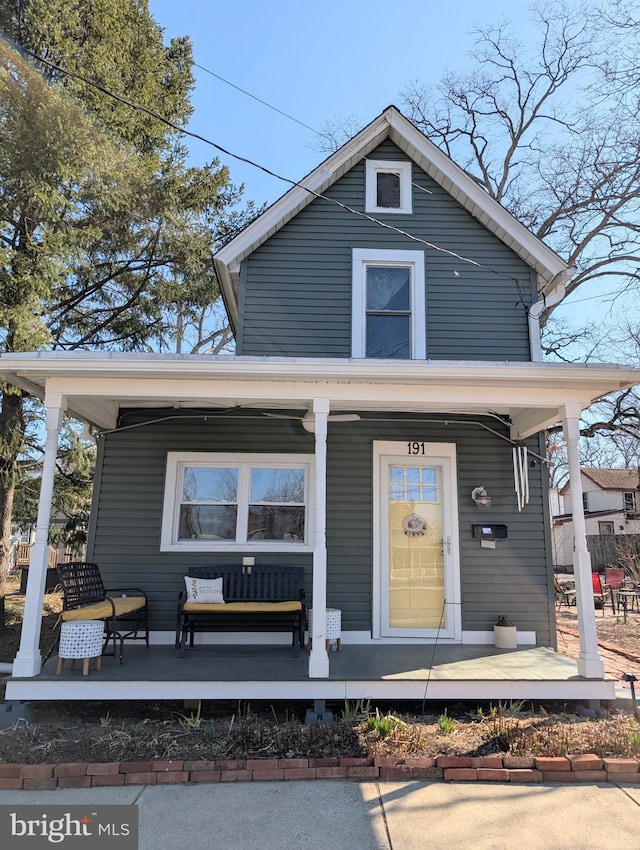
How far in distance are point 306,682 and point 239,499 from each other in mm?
2473

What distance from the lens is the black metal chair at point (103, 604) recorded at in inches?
206

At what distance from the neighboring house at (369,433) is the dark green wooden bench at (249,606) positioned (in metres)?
0.26

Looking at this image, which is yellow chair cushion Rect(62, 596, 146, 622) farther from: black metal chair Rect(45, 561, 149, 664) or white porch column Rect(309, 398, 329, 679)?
white porch column Rect(309, 398, 329, 679)

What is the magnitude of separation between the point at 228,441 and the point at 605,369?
4135 mm

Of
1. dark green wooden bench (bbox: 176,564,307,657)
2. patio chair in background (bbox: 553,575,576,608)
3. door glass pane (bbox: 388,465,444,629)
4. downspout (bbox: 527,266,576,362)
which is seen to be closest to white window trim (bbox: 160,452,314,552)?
dark green wooden bench (bbox: 176,564,307,657)

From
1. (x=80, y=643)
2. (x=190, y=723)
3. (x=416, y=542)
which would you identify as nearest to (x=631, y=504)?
(x=416, y=542)

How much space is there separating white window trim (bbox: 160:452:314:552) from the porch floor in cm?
139

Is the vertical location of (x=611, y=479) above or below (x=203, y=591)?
above

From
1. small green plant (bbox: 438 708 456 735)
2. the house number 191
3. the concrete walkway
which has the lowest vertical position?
the concrete walkway

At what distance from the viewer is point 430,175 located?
294 inches

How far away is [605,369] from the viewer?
16.7 ft

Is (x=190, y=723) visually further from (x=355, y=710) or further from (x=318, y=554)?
(x=318, y=554)

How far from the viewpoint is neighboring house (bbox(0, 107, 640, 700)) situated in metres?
5.11

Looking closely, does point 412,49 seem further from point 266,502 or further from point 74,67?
point 266,502
